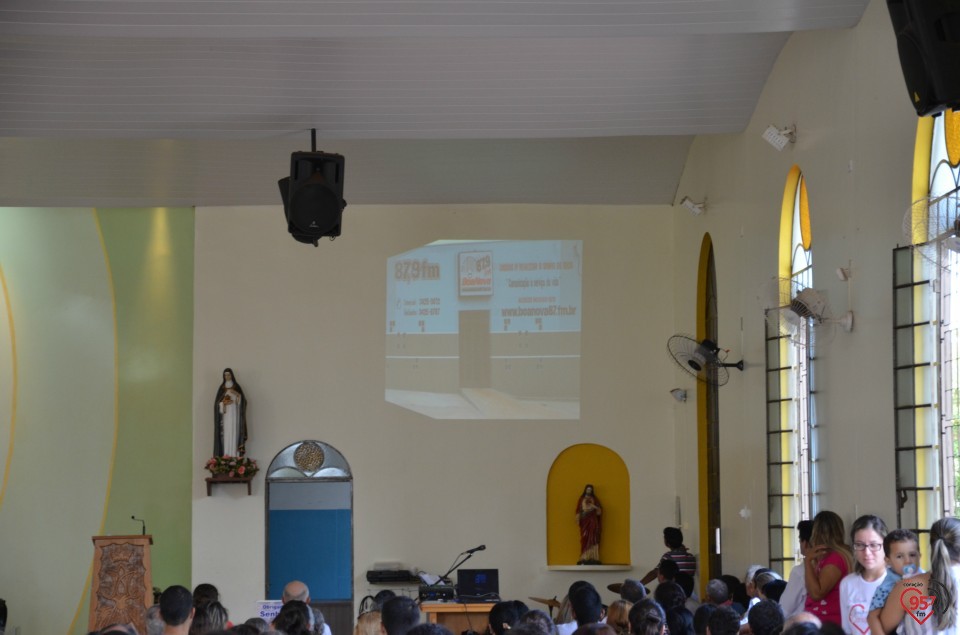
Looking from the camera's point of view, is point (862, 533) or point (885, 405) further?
point (885, 405)

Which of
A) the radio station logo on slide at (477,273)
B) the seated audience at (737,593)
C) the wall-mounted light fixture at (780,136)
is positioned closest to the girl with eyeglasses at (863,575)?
the seated audience at (737,593)

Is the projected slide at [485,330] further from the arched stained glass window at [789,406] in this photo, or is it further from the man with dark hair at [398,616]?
the man with dark hair at [398,616]

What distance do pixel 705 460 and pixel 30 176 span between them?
23.2 ft

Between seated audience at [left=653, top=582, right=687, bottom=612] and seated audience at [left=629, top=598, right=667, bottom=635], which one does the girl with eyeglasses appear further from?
seated audience at [left=629, top=598, right=667, bottom=635]

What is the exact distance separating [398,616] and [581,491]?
903 centimetres

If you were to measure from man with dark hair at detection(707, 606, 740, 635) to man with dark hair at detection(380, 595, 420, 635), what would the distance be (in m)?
0.97

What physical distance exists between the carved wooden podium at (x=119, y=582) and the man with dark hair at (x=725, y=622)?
23.9 feet

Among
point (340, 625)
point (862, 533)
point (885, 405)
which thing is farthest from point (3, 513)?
point (862, 533)

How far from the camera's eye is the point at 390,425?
42.8 feet

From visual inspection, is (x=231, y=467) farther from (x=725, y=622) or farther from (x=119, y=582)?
(x=725, y=622)

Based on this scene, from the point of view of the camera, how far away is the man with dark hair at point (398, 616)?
4094 mm

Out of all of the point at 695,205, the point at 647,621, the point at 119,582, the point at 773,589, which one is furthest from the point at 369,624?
the point at 695,205

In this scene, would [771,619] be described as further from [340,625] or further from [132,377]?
[132,377]

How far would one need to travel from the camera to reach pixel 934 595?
13.6 feet
